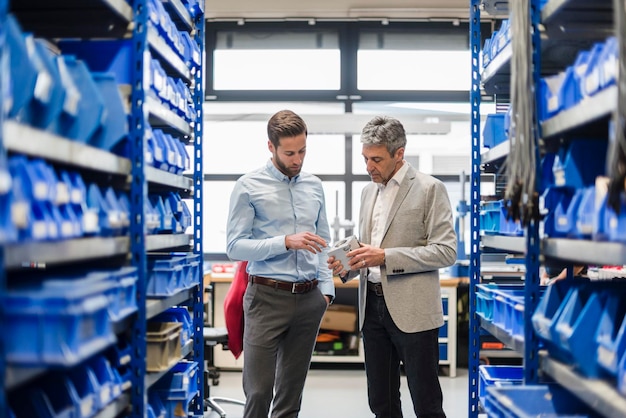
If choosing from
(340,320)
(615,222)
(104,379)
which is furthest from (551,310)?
(340,320)

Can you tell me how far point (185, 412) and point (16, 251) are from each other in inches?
64.3

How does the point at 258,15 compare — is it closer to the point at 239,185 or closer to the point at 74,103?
the point at 239,185

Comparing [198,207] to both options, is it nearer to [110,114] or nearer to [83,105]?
[110,114]

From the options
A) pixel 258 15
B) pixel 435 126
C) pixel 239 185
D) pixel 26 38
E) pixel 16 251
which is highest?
pixel 258 15

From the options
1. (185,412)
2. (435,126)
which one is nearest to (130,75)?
(185,412)


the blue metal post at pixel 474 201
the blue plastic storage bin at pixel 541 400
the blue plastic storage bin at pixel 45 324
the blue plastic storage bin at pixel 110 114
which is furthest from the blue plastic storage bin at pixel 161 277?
the blue metal post at pixel 474 201

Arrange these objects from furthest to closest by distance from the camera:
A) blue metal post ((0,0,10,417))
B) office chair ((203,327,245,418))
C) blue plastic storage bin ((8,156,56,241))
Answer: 1. office chair ((203,327,245,418))
2. blue plastic storage bin ((8,156,56,241))
3. blue metal post ((0,0,10,417))

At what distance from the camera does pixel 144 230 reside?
2.23 m

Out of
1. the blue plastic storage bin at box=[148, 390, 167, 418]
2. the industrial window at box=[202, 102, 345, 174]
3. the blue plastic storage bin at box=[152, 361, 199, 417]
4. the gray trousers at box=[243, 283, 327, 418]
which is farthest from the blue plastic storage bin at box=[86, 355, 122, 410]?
the industrial window at box=[202, 102, 345, 174]

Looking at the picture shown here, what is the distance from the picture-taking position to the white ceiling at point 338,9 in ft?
21.7

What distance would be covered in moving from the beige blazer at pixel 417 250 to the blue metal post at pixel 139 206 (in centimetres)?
110

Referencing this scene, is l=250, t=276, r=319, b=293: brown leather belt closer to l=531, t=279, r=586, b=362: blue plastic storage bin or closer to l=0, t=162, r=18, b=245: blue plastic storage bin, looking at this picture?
l=531, t=279, r=586, b=362: blue plastic storage bin

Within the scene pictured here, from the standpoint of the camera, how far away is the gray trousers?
2971 mm

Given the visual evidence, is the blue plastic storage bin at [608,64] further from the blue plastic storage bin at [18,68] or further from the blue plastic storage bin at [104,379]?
the blue plastic storage bin at [104,379]
